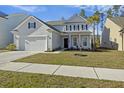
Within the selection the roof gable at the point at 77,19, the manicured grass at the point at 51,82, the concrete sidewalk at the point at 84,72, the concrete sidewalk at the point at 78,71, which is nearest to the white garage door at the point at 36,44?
the roof gable at the point at 77,19

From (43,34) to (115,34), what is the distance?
10.9m

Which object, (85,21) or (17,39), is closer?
(17,39)

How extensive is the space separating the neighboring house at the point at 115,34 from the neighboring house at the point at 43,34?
3.77m

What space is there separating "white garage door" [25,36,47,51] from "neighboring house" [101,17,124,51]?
983 centimetres

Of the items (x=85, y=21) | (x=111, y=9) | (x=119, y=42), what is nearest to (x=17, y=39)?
(x=85, y=21)

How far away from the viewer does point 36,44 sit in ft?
78.2

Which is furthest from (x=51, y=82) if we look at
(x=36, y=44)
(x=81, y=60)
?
(x=36, y=44)

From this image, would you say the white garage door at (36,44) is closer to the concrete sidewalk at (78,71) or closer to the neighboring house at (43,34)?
the neighboring house at (43,34)

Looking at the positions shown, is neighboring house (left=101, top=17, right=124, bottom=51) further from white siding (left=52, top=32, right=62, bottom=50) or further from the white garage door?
the white garage door

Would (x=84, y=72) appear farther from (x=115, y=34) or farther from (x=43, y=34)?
(x=115, y=34)

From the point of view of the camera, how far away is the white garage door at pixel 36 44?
23.5 m

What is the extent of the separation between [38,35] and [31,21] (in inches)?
79.2

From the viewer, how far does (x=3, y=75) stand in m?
7.38
